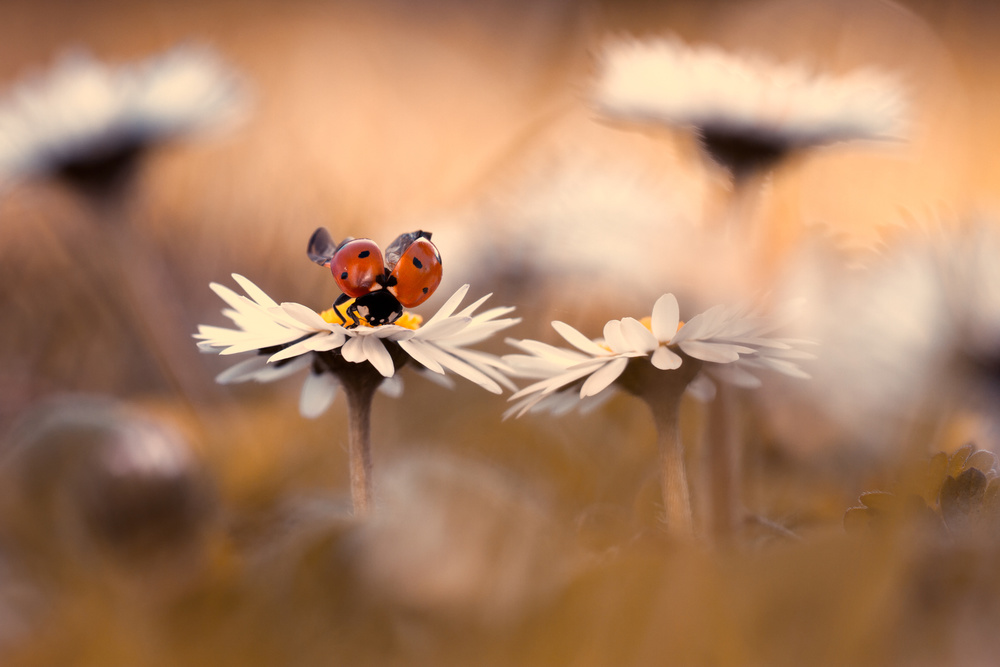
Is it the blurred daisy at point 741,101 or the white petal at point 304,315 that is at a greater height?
the blurred daisy at point 741,101

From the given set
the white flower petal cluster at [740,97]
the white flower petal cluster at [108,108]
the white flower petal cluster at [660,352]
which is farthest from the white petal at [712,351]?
the white flower petal cluster at [108,108]

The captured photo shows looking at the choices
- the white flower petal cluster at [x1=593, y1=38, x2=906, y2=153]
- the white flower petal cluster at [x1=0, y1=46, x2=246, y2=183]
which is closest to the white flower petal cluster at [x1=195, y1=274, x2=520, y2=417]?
the white flower petal cluster at [x1=593, y1=38, x2=906, y2=153]

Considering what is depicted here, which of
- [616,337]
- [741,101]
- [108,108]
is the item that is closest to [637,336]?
[616,337]

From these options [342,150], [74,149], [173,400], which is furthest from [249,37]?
[173,400]

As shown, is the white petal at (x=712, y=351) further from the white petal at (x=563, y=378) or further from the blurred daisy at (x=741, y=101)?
the blurred daisy at (x=741, y=101)

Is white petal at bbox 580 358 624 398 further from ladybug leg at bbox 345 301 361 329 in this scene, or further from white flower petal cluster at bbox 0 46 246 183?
white flower petal cluster at bbox 0 46 246 183

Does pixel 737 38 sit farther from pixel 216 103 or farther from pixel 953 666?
pixel 953 666

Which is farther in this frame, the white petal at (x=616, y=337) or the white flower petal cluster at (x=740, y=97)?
the white flower petal cluster at (x=740, y=97)
